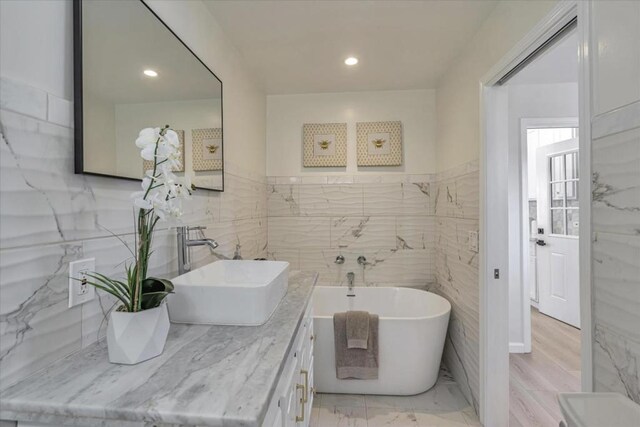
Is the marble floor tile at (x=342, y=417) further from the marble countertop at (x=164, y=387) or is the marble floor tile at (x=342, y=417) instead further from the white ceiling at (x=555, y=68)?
the white ceiling at (x=555, y=68)

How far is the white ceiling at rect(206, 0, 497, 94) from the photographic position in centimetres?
175

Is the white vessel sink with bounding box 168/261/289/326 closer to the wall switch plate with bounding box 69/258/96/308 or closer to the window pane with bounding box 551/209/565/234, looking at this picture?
the wall switch plate with bounding box 69/258/96/308

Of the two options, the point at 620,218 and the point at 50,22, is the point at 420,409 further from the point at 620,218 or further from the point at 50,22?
the point at 50,22

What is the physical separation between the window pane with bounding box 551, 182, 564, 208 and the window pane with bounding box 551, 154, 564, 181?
9 cm

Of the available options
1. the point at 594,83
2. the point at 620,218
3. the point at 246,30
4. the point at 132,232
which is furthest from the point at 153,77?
the point at 620,218

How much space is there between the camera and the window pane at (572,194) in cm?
343

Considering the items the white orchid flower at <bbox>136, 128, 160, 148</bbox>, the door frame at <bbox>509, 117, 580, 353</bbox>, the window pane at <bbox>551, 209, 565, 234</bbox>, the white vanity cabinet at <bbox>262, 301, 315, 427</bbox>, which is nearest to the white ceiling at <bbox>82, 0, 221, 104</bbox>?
the white orchid flower at <bbox>136, 128, 160, 148</bbox>

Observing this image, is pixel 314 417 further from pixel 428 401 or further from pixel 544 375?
pixel 544 375

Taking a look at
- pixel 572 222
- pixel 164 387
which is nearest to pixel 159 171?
pixel 164 387

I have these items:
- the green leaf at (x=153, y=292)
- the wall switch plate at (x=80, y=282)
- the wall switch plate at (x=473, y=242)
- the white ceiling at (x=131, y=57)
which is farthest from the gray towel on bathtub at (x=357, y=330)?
the white ceiling at (x=131, y=57)

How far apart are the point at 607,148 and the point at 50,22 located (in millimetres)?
1695

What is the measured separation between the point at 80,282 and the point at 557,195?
4532 millimetres

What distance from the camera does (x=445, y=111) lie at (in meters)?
2.71

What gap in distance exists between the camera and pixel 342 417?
1.99m
